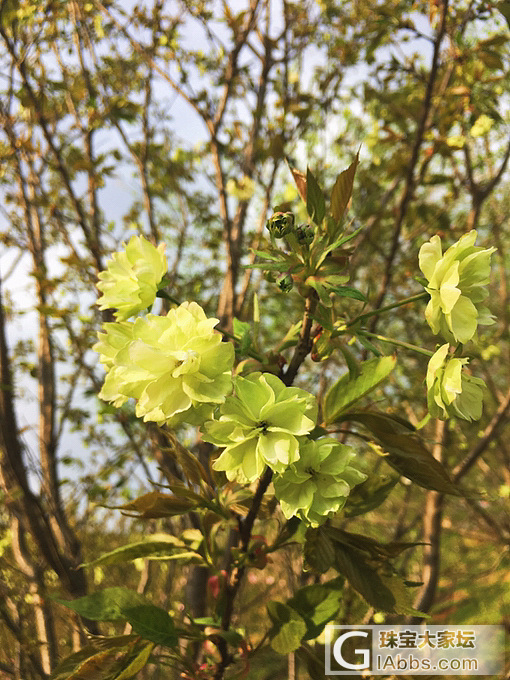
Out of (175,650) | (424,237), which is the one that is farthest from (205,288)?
(175,650)

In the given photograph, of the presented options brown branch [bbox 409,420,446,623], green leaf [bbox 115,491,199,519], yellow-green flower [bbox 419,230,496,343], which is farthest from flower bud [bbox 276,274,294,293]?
brown branch [bbox 409,420,446,623]

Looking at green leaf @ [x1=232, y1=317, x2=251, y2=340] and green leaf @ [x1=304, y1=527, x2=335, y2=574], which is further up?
green leaf @ [x1=232, y1=317, x2=251, y2=340]

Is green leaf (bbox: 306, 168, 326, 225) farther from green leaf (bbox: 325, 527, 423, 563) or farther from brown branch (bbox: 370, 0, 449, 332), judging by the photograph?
brown branch (bbox: 370, 0, 449, 332)

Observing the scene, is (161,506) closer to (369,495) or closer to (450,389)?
(369,495)

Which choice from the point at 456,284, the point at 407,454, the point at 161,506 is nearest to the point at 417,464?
the point at 407,454
